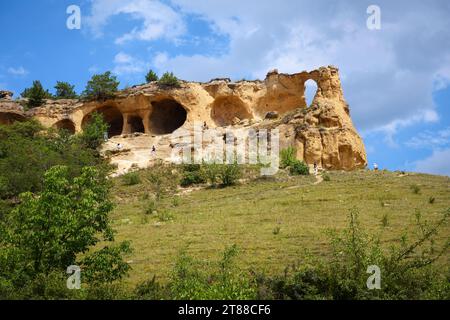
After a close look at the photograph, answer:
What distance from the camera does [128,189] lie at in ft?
110

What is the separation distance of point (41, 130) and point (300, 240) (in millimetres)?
28356

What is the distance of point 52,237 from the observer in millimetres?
13172

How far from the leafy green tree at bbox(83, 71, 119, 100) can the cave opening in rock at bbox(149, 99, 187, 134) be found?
11.5ft

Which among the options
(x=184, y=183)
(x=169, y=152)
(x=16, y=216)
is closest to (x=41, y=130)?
(x=169, y=152)

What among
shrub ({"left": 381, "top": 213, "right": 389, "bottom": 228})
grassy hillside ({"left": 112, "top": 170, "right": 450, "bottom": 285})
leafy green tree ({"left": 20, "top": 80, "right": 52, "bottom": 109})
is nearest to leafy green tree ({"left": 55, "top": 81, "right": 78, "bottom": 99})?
leafy green tree ({"left": 20, "top": 80, "right": 52, "bottom": 109})

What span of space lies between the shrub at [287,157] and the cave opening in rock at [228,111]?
28.2ft

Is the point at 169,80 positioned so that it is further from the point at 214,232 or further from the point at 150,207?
the point at 214,232

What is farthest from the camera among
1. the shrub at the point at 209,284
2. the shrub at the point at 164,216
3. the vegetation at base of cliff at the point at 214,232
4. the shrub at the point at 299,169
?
the shrub at the point at 299,169

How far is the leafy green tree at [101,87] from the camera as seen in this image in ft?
147

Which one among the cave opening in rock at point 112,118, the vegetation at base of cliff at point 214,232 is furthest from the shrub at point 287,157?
the cave opening in rock at point 112,118

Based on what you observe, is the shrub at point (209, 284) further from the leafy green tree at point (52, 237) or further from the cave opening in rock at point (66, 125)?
the cave opening in rock at point (66, 125)

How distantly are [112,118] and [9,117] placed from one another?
8.18m

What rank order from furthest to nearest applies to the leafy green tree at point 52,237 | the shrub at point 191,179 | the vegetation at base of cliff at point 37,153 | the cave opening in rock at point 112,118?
the cave opening in rock at point 112,118, the shrub at point 191,179, the vegetation at base of cliff at point 37,153, the leafy green tree at point 52,237
